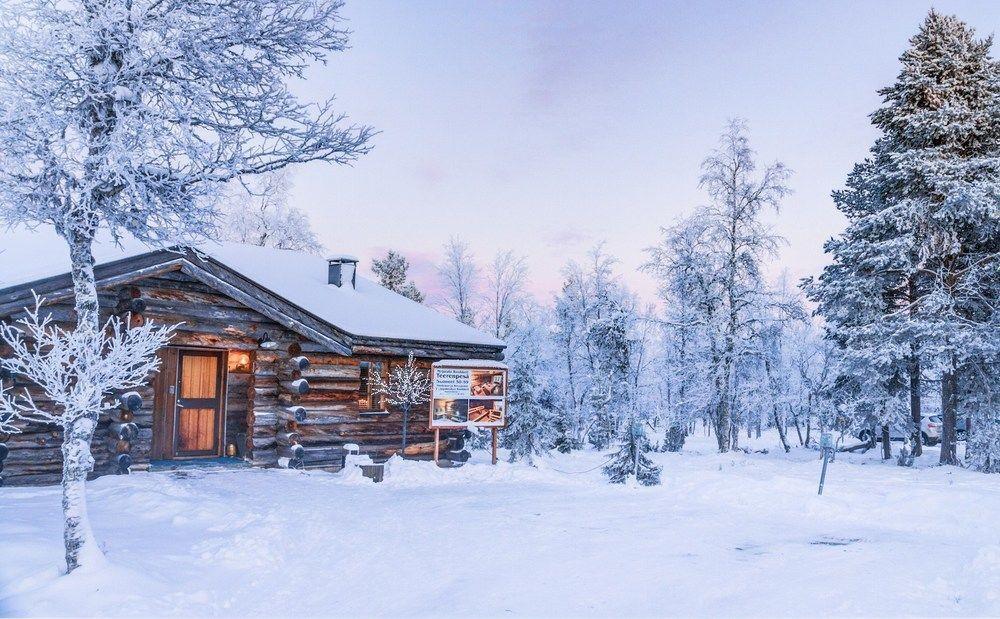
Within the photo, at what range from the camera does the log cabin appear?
11.8 meters

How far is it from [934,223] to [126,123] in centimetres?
1972

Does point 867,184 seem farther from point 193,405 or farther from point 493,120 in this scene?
point 193,405

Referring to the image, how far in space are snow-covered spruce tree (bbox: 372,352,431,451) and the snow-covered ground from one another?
3.20 m

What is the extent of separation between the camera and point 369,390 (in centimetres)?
1650

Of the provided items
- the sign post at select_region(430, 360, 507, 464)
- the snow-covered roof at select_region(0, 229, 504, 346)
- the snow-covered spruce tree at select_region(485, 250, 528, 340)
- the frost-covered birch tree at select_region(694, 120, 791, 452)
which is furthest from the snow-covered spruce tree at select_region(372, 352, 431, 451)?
the snow-covered spruce tree at select_region(485, 250, 528, 340)

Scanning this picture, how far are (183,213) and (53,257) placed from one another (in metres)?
8.35

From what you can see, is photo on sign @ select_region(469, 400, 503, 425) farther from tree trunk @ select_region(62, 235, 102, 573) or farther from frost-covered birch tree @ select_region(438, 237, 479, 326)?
frost-covered birch tree @ select_region(438, 237, 479, 326)

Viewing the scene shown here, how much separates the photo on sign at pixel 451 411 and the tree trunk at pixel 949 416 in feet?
44.1

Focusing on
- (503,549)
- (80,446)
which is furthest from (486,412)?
(80,446)

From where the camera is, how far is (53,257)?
42.2 ft

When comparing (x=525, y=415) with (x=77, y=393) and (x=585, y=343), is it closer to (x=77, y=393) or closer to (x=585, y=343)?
(x=585, y=343)

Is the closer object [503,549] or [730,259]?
[503,549]

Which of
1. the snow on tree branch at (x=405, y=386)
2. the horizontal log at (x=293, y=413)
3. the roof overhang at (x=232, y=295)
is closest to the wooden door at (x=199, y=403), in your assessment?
the horizontal log at (x=293, y=413)

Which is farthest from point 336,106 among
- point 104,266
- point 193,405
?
point 193,405
